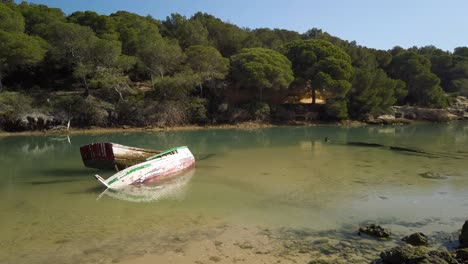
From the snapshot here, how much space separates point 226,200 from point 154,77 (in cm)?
3562

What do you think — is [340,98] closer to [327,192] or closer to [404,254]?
[327,192]

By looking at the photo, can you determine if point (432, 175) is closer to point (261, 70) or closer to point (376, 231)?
point (376, 231)

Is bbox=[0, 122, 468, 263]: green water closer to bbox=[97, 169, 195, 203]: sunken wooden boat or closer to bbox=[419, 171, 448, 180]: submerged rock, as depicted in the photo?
bbox=[97, 169, 195, 203]: sunken wooden boat

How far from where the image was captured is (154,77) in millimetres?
46250

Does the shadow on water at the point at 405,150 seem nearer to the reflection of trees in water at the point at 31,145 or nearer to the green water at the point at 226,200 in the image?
the green water at the point at 226,200

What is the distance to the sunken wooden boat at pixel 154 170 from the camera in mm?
14117

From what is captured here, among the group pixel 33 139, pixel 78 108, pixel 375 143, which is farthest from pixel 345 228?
pixel 78 108

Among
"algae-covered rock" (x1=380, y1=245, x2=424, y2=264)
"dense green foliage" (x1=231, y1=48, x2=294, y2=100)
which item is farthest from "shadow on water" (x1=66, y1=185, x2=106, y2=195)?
"dense green foliage" (x1=231, y1=48, x2=294, y2=100)

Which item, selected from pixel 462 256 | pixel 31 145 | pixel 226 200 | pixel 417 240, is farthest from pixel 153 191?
pixel 31 145

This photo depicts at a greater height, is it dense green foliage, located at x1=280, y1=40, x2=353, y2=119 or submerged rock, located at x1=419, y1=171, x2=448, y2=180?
dense green foliage, located at x1=280, y1=40, x2=353, y2=119

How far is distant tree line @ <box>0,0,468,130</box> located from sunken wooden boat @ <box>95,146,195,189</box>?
75.9 feet

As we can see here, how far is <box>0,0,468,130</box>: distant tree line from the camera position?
38844 millimetres

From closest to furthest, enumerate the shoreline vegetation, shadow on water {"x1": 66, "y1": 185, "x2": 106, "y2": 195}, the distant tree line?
shadow on water {"x1": 66, "y1": 185, "x2": 106, "y2": 195}, the shoreline vegetation, the distant tree line

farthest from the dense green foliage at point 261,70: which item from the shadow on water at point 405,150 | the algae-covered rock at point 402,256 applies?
the algae-covered rock at point 402,256
